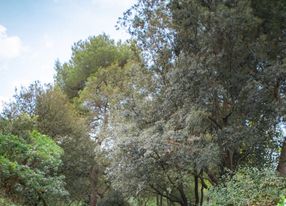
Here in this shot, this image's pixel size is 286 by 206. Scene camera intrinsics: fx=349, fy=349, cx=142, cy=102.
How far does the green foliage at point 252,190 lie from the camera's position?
7.07 meters

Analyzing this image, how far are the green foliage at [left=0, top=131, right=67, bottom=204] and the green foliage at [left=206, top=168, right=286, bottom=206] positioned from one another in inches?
172

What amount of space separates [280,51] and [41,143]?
6935mm

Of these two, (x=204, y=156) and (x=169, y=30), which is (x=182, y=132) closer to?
(x=204, y=156)

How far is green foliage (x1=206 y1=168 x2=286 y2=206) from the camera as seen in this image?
7066 millimetres

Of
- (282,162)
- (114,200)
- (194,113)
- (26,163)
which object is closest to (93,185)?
(114,200)

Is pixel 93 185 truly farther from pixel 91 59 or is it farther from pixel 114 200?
pixel 91 59

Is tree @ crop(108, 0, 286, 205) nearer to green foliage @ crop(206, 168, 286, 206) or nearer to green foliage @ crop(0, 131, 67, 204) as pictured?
green foliage @ crop(206, 168, 286, 206)

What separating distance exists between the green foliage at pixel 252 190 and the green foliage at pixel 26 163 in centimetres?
437

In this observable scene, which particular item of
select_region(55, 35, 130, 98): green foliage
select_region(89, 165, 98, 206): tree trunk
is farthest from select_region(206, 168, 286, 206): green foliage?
select_region(55, 35, 130, 98): green foliage

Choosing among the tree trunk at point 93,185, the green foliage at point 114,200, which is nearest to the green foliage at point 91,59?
the tree trunk at point 93,185

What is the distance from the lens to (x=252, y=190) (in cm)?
741

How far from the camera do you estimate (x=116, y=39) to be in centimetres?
2148

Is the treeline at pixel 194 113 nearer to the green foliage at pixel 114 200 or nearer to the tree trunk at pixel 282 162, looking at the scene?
the tree trunk at pixel 282 162

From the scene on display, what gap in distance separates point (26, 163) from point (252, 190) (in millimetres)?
6015
